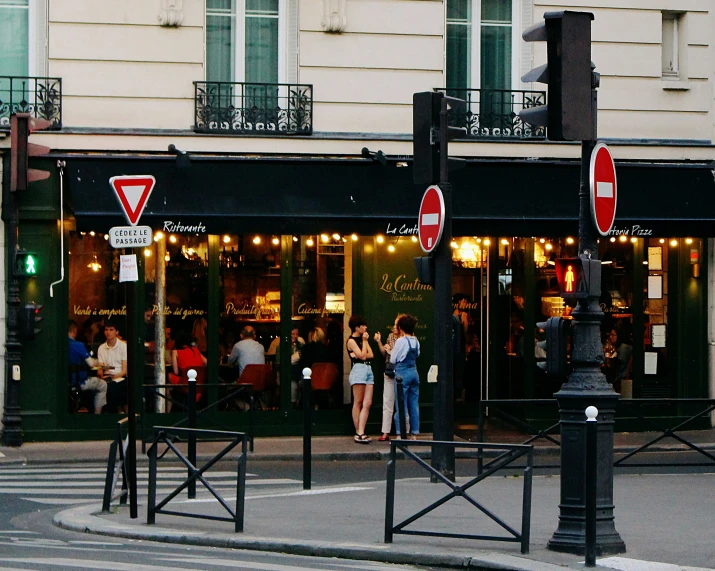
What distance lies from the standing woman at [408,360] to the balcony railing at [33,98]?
5449 mm

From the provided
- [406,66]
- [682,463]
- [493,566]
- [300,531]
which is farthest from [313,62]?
[493,566]

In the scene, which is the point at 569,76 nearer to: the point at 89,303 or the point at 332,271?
the point at 332,271

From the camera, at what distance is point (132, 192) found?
11.9 m

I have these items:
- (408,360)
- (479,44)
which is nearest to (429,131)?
(408,360)

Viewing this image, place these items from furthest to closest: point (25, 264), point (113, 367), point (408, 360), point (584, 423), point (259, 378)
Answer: point (259, 378)
point (113, 367)
point (408, 360)
point (25, 264)
point (584, 423)

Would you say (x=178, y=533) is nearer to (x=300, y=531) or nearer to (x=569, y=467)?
(x=300, y=531)

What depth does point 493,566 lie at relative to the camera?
9.09m

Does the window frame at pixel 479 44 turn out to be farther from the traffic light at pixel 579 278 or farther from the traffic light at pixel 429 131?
the traffic light at pixel 579 278

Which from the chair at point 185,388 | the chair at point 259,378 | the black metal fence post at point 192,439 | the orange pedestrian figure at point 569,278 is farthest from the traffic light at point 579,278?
the chair at point 259,378

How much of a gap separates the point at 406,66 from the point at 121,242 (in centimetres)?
848

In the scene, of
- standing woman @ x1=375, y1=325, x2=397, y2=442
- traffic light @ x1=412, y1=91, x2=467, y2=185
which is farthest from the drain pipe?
traffic light @ x1=412, y1=91, x2=467, y2=185

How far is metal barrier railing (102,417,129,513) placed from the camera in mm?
12172

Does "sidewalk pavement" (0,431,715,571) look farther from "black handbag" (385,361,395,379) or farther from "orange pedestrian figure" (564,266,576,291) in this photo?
"black handbag" (385,361,395,379)

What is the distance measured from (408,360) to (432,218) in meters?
4.94
